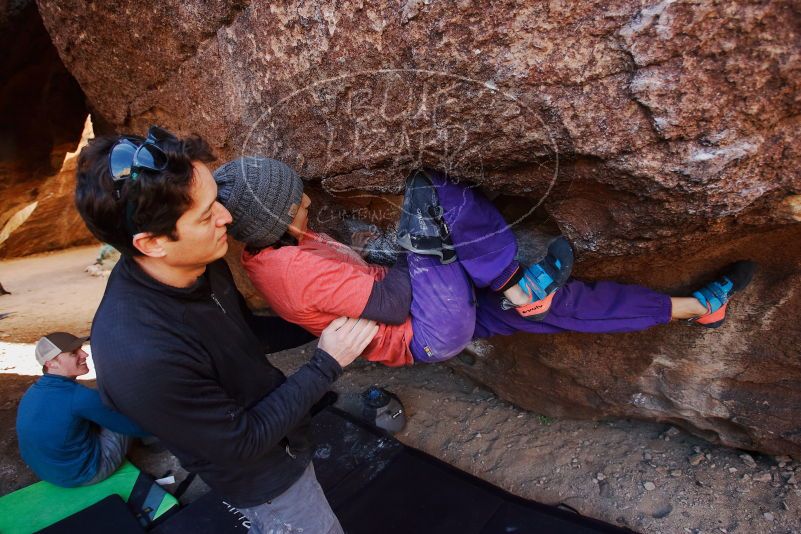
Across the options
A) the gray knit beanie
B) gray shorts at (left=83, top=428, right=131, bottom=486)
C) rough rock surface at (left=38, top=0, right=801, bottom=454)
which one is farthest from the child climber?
gray shorts at (left=83, top=428, right=131, bottom=486)

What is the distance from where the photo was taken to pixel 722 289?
1968mm

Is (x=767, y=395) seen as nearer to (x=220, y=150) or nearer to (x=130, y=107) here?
(x=220, y=150)

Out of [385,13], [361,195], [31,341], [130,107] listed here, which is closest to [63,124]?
[31,341]

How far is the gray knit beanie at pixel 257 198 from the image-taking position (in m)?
1.63

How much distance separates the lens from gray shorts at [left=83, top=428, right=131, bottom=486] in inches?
122

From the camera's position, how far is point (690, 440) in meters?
2.65

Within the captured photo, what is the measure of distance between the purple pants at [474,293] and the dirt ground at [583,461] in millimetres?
1050

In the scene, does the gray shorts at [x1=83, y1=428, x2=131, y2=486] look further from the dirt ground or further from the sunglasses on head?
the sunglasses on head

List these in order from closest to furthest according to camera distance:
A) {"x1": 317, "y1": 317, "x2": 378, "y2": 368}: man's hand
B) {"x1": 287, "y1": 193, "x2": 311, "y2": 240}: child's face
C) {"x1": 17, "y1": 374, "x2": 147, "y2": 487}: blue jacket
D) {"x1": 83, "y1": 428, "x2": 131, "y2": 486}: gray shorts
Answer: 1. {"x1": 317, "y1": 317, "x2": 378, "y2": 368}: man's hand
2. {"x1": 287, "y1": 193, "x2": 311, "y2": 240}: child's face
3. {"x1": 17, "y1": 374, "x2": 147, "y2": 487}: blue jacket
4. {"x1": 83, "y1": 428, "x2": 131, "y2": 486}: gray shorts

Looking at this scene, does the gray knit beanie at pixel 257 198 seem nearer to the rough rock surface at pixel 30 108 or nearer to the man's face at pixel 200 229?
the man's face at pixel 200 229

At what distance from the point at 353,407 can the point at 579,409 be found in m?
1.55

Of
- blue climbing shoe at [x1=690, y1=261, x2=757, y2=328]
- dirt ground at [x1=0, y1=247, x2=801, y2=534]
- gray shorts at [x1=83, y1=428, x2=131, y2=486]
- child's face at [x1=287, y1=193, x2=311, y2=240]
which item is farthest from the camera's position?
gray shorts at [x1=83, y1=428, x2=131, y2=486]

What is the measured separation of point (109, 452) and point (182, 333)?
2.43 meters

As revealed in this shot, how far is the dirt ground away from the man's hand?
153 centimetres
